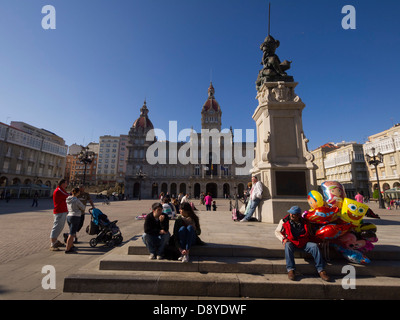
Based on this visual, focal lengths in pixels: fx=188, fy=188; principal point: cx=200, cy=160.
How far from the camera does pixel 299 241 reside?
10.4ft

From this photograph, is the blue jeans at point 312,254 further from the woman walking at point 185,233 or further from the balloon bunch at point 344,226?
the woman walking at point 185,233

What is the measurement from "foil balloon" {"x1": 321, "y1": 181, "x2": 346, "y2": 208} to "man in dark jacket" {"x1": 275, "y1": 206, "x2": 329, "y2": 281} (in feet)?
2.10

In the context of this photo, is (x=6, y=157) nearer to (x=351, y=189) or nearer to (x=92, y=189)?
(x=92, y=189)

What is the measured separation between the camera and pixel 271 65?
791 centimetres

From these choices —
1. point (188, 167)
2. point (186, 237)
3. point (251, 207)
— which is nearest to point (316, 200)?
point (186, 237)

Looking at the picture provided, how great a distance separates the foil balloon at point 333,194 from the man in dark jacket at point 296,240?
25.2 inches

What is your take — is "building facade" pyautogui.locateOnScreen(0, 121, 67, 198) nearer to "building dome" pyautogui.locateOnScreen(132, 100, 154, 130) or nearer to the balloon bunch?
"building dome" pyautogui.locateOnScreen(132, 100, 154, 130)

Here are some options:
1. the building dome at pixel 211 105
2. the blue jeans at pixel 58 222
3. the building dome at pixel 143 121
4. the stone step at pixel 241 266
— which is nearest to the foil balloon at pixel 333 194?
the stone step at pixel 241 266

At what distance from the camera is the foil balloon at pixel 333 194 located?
337 cm

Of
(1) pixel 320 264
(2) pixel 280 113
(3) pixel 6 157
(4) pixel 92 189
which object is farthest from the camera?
(4) pixel 92 189

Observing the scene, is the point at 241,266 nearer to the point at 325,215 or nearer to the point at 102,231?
the point at 325,215

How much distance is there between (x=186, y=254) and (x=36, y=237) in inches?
250

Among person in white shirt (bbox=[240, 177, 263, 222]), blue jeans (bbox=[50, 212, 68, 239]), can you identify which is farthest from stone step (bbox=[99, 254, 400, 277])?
person in white shirt (bbox=[240, 177, 263, 222])
